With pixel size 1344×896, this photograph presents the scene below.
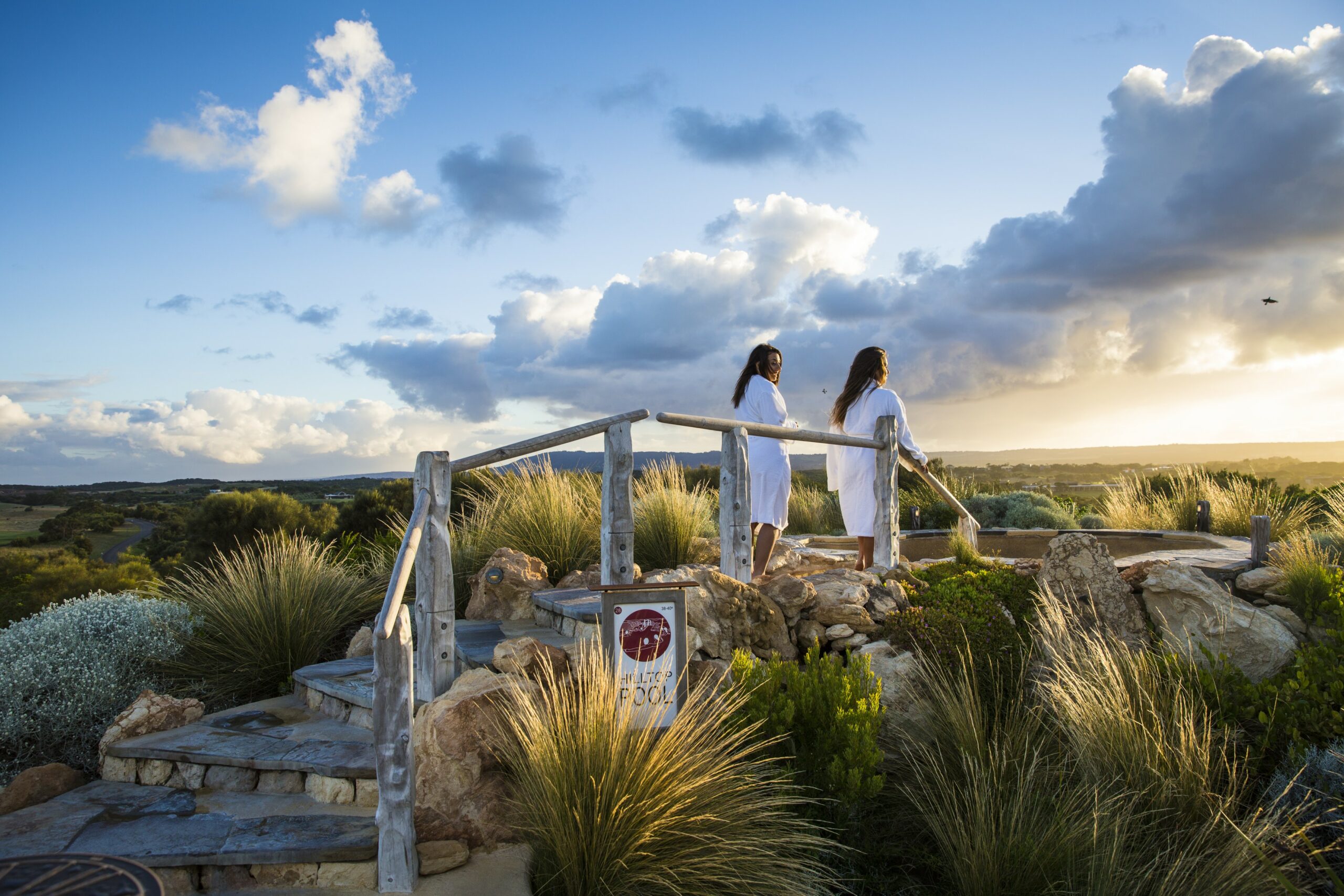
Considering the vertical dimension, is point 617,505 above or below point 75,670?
above

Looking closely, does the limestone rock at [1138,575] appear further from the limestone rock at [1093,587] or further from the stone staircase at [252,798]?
the stone staircase at [252,798]

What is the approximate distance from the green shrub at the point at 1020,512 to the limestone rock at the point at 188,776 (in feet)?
37.0

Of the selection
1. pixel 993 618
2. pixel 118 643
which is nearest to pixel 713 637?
pixel 993 618

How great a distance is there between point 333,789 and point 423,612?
98 centimetres

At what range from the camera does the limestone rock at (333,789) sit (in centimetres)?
410

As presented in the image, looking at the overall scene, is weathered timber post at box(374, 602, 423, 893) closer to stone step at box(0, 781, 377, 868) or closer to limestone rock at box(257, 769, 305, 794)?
stone step at box(0, 781, 377, 868)

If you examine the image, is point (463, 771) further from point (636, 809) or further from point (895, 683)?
point (895, 683)

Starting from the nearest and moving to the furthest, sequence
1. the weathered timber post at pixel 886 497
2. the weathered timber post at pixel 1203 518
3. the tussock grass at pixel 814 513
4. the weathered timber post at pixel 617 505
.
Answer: the weathered timber post at pixel 617 505 < the weathered timber post at pixel 886 497 < the weathered timber post at pixel 1203 518 < the tussock grass at pixel 814 513

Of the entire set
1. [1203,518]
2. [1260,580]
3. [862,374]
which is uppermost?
[862,374]

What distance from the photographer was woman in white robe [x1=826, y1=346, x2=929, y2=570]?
716cm

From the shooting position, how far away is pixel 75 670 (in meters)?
5.54

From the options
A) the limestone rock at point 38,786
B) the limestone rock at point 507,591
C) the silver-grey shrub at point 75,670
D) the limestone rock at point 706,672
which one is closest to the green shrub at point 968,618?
the limestone rock at point 706,672

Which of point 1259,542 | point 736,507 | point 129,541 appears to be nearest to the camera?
point 736,507

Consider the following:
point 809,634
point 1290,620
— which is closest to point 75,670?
point 809,634
